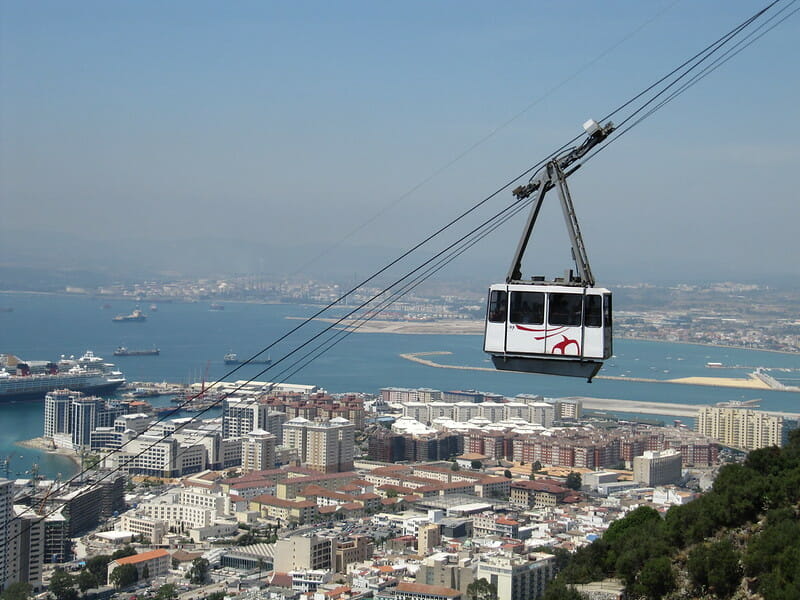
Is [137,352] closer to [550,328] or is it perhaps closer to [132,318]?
[132,318]

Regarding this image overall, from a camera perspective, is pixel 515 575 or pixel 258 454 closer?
pixel 515 575

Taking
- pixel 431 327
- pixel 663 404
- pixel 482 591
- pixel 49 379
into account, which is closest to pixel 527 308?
pixel 482 591

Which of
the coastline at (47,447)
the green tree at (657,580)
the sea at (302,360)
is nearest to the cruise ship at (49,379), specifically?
the sea at (302,360)

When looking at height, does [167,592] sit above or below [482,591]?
below

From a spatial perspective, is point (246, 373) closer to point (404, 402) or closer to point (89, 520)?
point (404, 402)

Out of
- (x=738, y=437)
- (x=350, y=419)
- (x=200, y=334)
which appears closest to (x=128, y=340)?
(x=200, y=334)

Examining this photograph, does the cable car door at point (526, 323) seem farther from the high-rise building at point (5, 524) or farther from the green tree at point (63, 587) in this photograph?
the high-rise building at point (5, 524)
